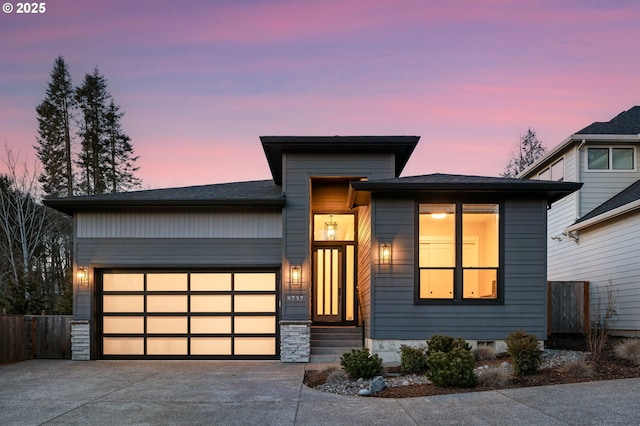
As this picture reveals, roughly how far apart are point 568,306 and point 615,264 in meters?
1.46

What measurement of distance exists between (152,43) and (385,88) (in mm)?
7398

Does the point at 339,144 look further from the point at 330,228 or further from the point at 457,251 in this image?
the point at 457,251

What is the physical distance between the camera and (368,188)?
1000 centimetres

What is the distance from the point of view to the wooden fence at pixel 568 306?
12461 mm

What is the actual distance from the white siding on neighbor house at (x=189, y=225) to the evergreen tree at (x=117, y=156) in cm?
1556

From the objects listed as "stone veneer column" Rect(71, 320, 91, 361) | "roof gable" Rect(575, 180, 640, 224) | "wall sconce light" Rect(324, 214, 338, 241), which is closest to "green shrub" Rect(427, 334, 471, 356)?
"wall sconce light" Rect(324, 214, 338, 241)

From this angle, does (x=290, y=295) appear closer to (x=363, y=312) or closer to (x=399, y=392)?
(x=363, y=312)

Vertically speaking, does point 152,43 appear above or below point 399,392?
above

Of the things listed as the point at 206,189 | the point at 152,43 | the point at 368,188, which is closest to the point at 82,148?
the point at 152,43

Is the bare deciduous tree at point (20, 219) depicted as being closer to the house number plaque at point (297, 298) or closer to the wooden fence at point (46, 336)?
the wooden fence at point (46, 336)

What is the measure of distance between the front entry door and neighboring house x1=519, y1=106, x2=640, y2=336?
6.03m

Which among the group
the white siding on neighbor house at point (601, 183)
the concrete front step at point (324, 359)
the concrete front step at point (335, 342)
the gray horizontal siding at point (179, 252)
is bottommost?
the concrete front step at point (324, 359)

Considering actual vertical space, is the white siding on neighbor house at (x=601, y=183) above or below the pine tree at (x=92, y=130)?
below

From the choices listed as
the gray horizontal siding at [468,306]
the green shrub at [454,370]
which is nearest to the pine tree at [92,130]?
the gray horizontal siding at [468,306]
